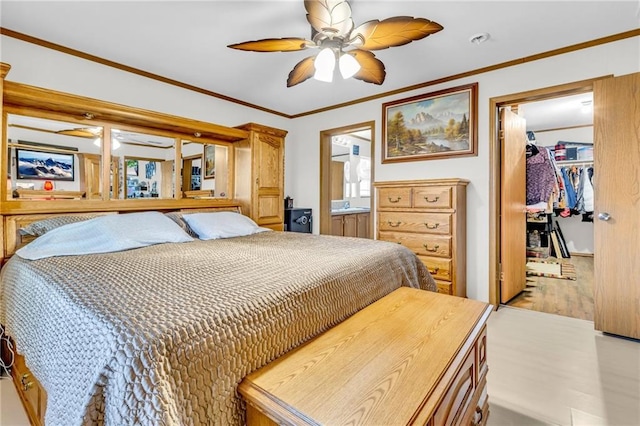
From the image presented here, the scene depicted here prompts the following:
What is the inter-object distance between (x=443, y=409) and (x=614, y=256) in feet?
7.84

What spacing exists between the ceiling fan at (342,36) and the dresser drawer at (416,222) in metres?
1.54

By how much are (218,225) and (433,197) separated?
6.76 feet

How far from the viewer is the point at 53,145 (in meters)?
2.37

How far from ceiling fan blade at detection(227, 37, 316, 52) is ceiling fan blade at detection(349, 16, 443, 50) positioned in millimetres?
323

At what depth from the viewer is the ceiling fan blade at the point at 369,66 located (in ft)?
7.23

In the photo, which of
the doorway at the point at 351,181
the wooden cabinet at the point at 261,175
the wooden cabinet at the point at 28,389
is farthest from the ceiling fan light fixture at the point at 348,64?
the doorway at the point at 351,181

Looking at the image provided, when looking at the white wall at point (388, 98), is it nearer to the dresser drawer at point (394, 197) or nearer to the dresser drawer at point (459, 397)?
the dresser drawer at point (394, 197)

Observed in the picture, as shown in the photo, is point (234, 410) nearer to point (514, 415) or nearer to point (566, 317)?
point (514, 415)

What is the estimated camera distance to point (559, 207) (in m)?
4.90

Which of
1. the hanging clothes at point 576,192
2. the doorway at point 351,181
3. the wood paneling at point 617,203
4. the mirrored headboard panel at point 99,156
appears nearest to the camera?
the mirrored headboard panel at point 99,156

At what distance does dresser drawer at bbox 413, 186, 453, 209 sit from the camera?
2932 millimetres

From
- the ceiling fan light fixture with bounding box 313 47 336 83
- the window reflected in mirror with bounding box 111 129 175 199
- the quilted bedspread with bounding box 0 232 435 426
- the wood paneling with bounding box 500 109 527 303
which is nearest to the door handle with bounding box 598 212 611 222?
the wood paneling with bounding box 500 109 527 303

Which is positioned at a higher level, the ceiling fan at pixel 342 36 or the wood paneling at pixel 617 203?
the ceiling fan at pixel 342 36

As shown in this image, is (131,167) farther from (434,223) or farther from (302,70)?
(434,223)
